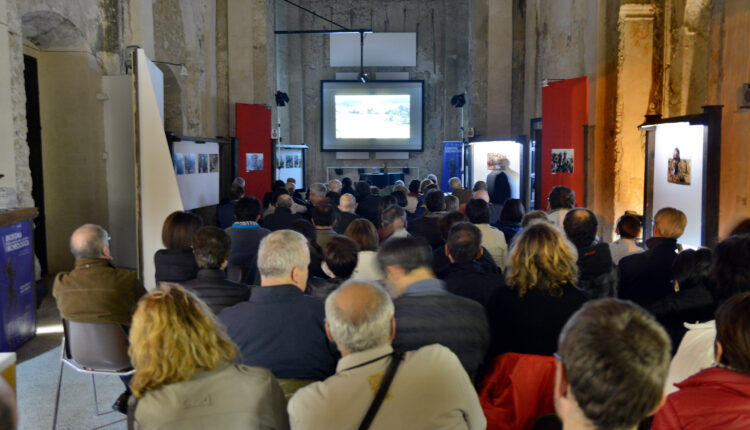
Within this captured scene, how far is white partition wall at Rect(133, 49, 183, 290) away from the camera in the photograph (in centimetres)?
637

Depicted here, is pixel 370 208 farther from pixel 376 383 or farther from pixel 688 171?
pixel 376 383

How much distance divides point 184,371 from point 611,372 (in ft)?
4.35

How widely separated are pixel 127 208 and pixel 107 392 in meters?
5.47

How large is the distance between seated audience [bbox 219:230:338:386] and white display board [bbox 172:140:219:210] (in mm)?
7895

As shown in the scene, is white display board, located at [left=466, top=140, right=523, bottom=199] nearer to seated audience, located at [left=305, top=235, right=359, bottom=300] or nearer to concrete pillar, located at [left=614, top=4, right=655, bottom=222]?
concrete pillar, located at [left=614, top=4, right=655, bottom=222]

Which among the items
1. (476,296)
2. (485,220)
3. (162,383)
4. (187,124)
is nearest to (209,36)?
(187,124)

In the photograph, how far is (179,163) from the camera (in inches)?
424

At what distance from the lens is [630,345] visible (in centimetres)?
148

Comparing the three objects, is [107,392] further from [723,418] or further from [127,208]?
[127,208]

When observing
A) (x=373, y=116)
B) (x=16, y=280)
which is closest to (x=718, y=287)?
(x=16, y=280)

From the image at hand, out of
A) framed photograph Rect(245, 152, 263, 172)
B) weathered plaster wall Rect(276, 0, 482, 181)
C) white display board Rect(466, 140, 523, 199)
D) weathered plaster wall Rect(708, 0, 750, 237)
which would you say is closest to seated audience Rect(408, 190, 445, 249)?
weathered plaster wall Rect(708, 0, 750, 237)

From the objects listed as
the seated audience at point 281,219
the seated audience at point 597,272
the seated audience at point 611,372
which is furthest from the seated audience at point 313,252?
the seated audience at point 611,372

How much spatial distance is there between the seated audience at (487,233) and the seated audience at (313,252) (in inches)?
54.7

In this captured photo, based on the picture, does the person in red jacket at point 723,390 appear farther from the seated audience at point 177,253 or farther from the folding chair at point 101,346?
the seated audience at point 177,253
